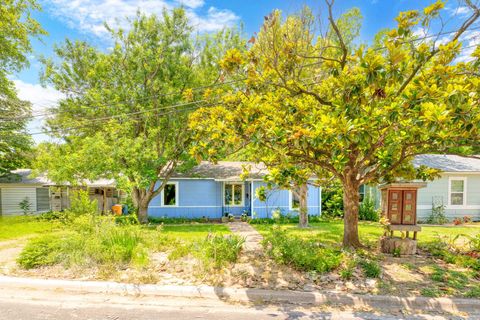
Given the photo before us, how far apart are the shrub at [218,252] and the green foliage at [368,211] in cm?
1246

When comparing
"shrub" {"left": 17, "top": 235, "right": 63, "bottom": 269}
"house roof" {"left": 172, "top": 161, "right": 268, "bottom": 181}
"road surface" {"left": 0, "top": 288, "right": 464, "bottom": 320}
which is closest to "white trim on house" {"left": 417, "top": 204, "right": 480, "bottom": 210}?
"house roof" {"left": 172, "top": 161, "right": 268, "bottom": 181}

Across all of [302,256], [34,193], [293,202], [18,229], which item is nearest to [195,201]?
[293,202]

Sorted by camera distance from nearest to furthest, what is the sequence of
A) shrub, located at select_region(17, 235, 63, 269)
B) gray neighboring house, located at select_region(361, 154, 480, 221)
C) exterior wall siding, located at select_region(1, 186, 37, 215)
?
shrub, located at select_region(17, 235, 63, 269) → gray neighboring house, located at select_region(361, 154, 480, 221) → exterior wall siding, located at select_region(1, 186, 37, 215)

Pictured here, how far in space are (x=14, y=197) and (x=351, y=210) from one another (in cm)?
2262

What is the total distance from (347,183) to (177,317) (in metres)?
Answer: 4.87

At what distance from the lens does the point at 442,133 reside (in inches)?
179

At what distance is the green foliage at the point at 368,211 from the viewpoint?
1594cm

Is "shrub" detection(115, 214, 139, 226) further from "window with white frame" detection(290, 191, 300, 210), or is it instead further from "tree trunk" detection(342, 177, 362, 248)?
"window with white frame" detection(290, 191, 300, 210)

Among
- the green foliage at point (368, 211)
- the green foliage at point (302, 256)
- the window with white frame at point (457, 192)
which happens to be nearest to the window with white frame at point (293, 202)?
the green foliage at point (368, 211)

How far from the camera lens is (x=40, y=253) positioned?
6.25m

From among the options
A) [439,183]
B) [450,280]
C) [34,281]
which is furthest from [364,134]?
[439,183]

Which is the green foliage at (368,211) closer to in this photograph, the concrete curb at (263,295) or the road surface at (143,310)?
the concrete curb at (263,295)

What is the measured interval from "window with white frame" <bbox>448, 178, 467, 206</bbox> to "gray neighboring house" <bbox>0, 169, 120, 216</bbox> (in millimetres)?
20524

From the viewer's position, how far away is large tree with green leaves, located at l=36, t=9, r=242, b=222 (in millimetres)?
12617
